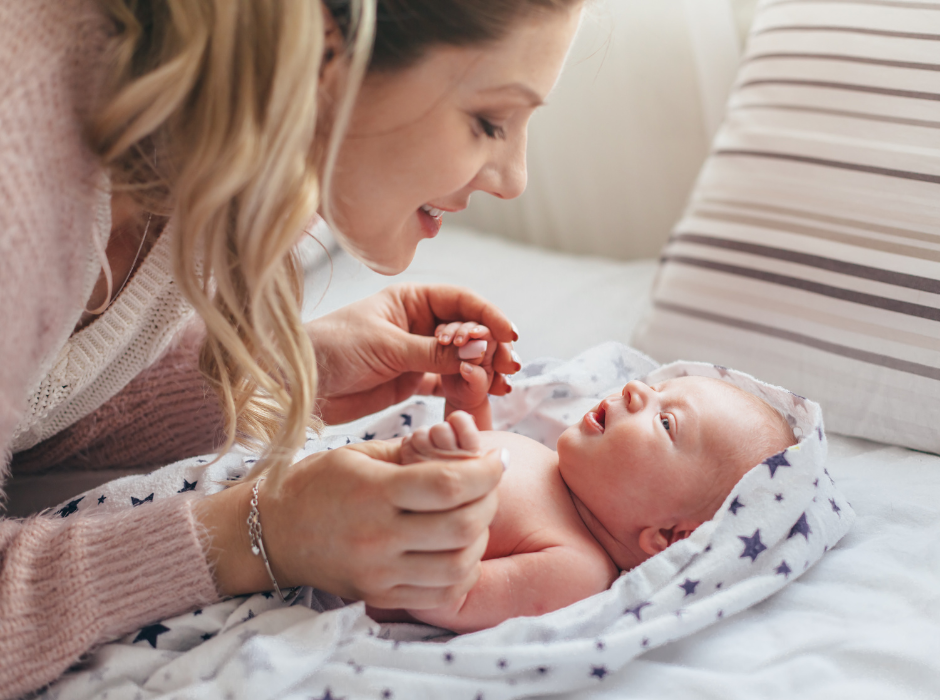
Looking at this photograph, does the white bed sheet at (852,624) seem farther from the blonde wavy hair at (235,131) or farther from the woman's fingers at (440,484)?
the blonde wavy hair at (235,131)

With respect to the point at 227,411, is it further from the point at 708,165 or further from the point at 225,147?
the point at 708,165

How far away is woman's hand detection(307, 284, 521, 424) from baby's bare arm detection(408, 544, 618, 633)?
10.1 inches

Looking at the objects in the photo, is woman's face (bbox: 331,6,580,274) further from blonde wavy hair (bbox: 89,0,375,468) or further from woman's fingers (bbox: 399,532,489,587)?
woman's fingers (bbox: 399,532,489,587)

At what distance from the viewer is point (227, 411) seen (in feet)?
2.82

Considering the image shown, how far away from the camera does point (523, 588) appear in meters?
0.85

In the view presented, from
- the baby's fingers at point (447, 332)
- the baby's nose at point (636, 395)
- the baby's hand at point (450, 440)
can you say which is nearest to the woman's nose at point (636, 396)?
the baby's nose at point (636, 395)

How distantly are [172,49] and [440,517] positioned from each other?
465 millimetres

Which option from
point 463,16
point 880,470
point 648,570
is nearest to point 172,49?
point 463,16

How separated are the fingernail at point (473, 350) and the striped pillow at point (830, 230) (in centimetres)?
46

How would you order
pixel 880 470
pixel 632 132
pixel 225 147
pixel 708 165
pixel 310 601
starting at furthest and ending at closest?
1. pixel 632 132
2. pixel 708 165
3. pixel 880 470
4. pixel 310 601
5. pixel 225 147

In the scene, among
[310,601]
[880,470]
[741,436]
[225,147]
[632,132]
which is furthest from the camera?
[632,132]

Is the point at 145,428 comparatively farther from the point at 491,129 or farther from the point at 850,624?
the point at 850,624

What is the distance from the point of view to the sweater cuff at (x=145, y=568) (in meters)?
0.74

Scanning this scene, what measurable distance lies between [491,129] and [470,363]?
1.09 ft
